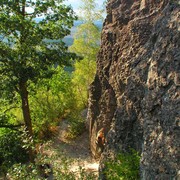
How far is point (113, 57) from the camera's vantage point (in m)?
12.9

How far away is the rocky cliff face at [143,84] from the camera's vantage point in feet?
20.2

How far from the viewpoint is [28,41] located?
39.4ft

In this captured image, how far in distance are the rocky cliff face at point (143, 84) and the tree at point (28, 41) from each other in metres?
2.18

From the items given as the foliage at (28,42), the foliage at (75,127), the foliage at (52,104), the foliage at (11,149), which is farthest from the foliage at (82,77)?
the foliage at (28,42)

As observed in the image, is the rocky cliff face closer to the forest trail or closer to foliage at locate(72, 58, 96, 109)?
the forest trail

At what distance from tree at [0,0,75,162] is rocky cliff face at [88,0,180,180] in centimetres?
218

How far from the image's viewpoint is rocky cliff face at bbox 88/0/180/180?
6148mm

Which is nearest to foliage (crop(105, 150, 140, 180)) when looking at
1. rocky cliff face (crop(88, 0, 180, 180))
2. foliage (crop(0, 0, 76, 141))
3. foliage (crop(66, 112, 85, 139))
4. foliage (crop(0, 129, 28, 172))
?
rocky cliff face (crop(88, 0, 180, 180))

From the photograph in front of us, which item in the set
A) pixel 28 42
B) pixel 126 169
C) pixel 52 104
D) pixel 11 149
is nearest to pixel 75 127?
pixel 52 104

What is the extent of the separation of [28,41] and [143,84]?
5824 millimetres

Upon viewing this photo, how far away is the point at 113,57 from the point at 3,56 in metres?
4.71

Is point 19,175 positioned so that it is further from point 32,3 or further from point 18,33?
point 32,3

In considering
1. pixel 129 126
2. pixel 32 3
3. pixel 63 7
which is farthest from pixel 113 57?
pixel 129 126

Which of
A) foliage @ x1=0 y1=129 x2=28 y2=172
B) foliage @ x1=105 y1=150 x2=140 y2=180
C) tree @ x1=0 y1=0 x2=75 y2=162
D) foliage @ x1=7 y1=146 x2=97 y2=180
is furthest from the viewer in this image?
foliage @ x1=0 y1=129 x2=28 y2=172
